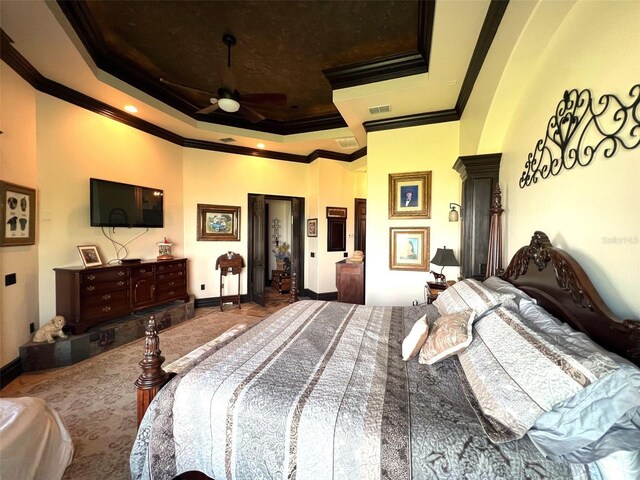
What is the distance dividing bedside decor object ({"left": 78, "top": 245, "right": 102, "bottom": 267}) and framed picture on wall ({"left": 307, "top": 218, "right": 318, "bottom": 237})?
3.48 m

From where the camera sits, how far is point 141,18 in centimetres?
240

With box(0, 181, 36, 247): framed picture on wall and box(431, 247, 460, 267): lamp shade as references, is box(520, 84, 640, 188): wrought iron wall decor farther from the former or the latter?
box(0, 181, 36, 247): framed picture on wall

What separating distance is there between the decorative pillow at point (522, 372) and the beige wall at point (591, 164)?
1.46ft

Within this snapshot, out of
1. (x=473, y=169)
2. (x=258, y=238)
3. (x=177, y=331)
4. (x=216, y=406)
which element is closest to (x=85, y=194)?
(x=177, y=331)

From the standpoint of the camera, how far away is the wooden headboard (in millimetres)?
984

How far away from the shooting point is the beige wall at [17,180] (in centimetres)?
242

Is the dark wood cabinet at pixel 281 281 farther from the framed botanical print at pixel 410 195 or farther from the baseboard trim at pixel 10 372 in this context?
the baseboard trim at pixel 10 372

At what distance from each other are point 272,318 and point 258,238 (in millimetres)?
3623

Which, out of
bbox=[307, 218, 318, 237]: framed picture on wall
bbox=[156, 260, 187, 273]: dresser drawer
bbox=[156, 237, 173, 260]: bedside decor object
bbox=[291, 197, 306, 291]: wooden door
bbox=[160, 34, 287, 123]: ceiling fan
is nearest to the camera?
bbox=[160, 34, 287, 123]: ceiling fan

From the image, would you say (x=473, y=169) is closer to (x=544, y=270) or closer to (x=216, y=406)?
(x=544, y=270)

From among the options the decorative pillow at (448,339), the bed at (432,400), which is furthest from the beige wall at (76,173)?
the decorative pillow at (448,339)

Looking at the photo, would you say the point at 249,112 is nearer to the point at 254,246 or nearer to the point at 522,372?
the point at 254,246

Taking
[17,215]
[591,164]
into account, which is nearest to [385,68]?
[591,164]

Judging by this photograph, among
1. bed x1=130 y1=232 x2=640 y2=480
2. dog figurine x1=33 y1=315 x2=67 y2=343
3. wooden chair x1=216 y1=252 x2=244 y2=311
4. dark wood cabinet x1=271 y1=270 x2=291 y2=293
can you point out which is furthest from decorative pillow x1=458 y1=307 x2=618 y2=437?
dark wood cabinet x1=271 y1=270 x2=291 y2=293
